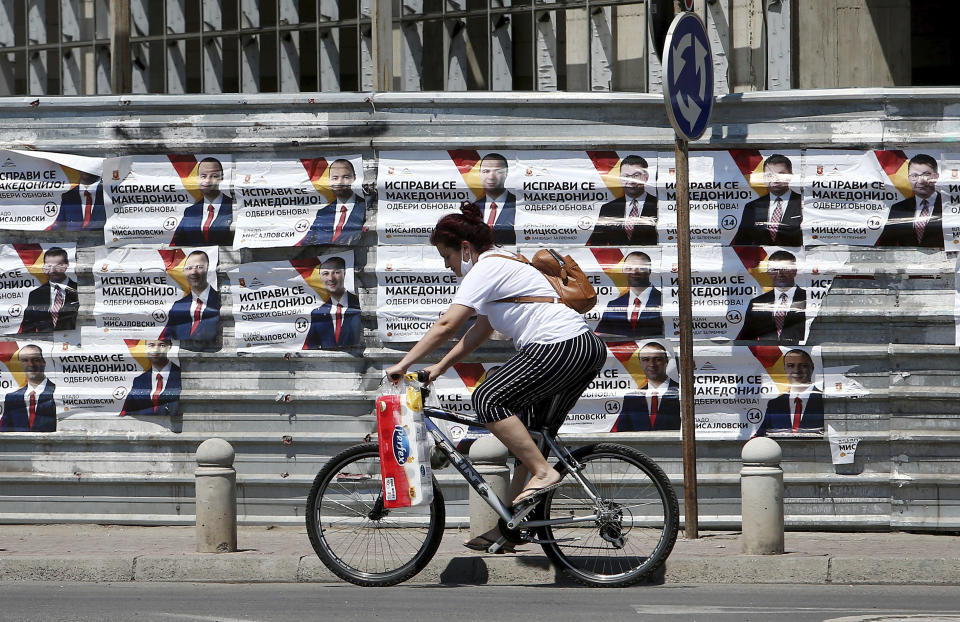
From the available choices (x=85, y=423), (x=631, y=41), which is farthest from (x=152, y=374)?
(x=631, y=41)

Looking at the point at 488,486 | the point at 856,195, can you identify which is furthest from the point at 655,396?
the point at 488,486

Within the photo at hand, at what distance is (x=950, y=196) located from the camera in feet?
29.2

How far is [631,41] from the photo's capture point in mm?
23203

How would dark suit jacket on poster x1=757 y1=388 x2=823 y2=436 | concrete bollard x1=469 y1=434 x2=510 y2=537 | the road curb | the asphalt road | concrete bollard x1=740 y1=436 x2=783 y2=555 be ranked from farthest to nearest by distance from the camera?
1. dark suit jacket on poster x1=757 y1=388 x2=823 y2=436
2. concrete bollard x1=469 y1=434 x2=510 y2=537
3. concrete bollard x1=740 y1=436 x2=783 y2=555
4. the road curb
5. the asphalt road

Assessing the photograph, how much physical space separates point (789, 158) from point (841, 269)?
0.82 m

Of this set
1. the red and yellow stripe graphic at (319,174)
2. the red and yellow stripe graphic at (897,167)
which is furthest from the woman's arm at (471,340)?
the red and yellow stripe graphic at (897,167)

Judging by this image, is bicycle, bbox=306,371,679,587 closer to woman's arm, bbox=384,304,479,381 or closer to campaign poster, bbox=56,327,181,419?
woman's arm, bbox=384,304,479,381

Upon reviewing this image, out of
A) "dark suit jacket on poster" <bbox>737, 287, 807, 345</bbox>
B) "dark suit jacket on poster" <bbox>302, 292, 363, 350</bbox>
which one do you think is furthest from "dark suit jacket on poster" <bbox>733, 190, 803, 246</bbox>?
"dark suit jacket on poster" <bbox>302, 292, 363, 350</bbox>

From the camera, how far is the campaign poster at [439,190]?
921 cm

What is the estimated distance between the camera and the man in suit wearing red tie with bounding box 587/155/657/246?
9.12m

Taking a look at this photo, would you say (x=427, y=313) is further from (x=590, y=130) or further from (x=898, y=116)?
(x=898, y=116)

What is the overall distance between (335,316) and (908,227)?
12.9 ft

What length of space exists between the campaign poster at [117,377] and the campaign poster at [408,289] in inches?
61.1

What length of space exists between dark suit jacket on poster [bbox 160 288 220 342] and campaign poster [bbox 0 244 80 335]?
0.73m
